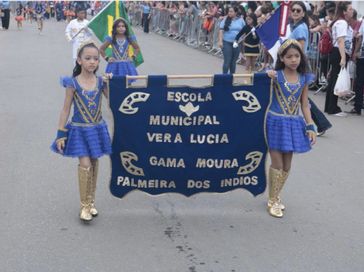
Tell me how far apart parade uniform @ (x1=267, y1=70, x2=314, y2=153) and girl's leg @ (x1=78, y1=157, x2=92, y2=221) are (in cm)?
165

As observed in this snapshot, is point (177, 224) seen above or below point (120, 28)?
below

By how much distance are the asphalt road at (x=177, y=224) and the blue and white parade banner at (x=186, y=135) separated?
336 millimetres

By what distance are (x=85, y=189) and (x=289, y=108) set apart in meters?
1.95

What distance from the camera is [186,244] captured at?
471 cm

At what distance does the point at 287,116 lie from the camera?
17.1 ft

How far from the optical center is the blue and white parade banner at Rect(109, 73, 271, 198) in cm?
516

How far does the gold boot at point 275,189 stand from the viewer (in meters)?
5.35

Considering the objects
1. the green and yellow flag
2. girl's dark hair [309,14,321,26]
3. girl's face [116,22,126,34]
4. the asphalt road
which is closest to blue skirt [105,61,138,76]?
girl's face [116,22,126,34]

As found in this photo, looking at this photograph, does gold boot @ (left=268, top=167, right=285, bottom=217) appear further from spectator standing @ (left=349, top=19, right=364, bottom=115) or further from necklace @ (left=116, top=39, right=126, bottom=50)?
spectator standing @ (left=349, top=19, right=364, bottom=115)

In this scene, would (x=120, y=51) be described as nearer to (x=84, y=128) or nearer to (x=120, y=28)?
(x=120, y=28)

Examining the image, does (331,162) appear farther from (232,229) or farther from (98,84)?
(98,84)

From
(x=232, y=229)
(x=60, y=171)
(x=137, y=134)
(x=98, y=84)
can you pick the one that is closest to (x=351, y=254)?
(x=232, y=229)

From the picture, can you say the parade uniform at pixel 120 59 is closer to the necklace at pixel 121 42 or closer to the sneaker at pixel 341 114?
the necklace at pixel 121 42

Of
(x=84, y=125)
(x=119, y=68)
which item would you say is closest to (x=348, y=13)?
(x=119, y=68)
